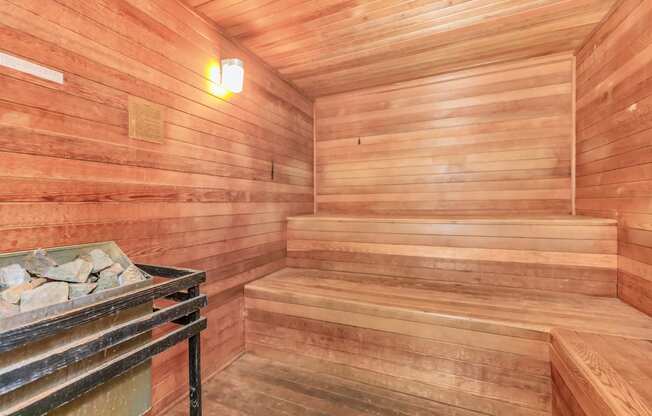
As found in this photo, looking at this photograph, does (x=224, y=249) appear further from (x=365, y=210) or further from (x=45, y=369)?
(x=365, y=210)

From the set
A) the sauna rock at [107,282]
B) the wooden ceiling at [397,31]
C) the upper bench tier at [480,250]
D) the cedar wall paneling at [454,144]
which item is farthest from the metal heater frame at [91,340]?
the cedar wall paneling at [454,144]

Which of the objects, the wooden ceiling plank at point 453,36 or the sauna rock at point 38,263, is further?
the wooden ceiling plank at point 453,36

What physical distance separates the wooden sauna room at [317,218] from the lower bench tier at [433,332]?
0.05ft

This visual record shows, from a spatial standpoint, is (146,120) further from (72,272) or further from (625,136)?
(625,136)

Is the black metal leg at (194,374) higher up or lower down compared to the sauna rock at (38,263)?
lower down

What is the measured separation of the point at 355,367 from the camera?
208 cm

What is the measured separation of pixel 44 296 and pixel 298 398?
1.51 meters

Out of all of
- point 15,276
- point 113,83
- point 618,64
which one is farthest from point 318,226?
point 618,64

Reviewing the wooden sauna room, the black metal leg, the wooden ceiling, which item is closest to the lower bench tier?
the wooden sauna room

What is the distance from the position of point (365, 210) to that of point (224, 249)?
182 cm

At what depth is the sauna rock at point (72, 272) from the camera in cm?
107

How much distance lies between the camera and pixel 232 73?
2141mm

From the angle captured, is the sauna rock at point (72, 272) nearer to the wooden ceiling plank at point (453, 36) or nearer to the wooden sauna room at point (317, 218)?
the wooden sauna room at point (317, 218)

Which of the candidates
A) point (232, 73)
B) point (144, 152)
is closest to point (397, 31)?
point (232, 73)
